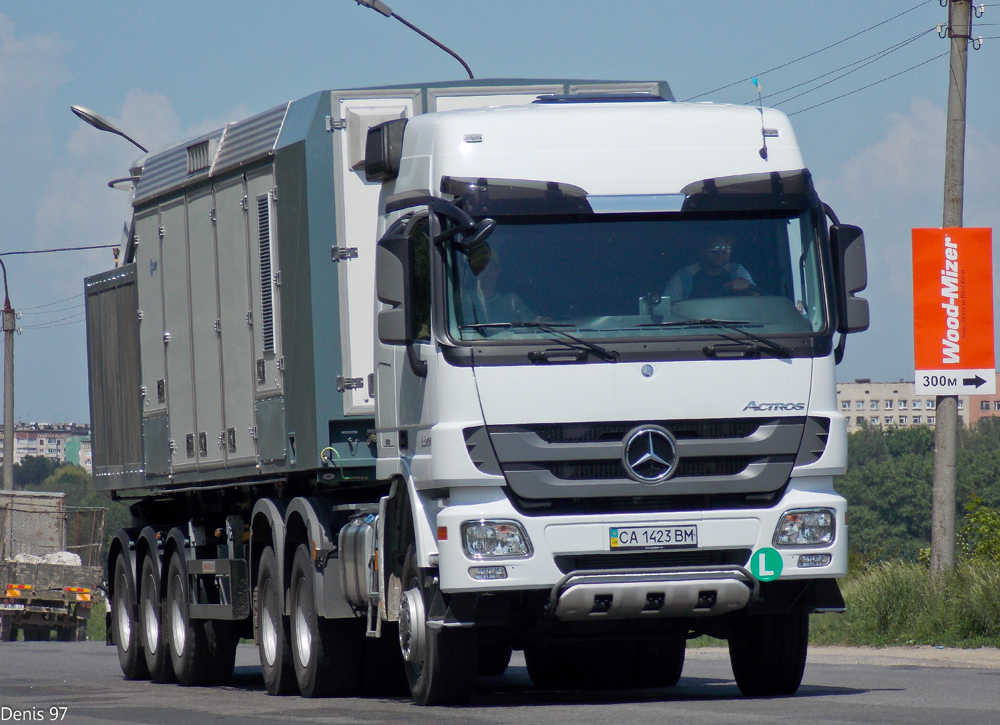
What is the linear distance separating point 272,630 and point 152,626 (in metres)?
3.38

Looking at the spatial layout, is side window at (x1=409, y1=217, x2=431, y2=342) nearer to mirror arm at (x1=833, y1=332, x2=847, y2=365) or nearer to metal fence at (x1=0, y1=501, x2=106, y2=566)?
mirror arm at (x1=833, y1=332, x2=847, y2=365)

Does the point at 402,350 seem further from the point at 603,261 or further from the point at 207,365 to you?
the point at 207,365

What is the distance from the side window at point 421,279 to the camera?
10.1 m

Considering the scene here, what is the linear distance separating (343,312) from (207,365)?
8.31ft

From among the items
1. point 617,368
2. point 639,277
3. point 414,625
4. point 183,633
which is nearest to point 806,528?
point 617,368

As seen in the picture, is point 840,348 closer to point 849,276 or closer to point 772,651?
point 849,276

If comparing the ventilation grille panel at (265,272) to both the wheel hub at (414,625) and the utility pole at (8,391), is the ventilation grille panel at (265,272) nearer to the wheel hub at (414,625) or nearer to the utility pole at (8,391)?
the wheel hub at (414,625)

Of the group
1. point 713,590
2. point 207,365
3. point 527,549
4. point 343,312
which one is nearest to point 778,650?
point 713,590

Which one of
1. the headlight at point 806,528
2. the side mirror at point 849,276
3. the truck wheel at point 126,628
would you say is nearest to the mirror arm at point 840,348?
the side mirror at point 849,276

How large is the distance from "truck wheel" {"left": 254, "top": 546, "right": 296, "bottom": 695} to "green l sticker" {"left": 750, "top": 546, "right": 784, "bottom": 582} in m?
3.99

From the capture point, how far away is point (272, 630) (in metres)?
13.3

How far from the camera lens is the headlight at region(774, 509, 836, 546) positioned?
10.1 meters

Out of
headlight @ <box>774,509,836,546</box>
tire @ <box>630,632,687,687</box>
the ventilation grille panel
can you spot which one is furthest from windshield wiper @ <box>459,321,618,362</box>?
tire @ <box>630,632,687,687</box>

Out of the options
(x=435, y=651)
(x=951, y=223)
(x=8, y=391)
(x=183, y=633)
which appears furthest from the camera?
(x=8, y=391)
